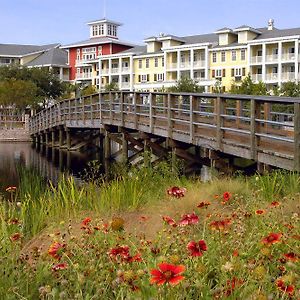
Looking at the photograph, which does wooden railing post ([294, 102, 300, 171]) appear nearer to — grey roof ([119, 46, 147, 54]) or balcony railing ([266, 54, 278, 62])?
balcony railing ([266, 54, 278, 62])

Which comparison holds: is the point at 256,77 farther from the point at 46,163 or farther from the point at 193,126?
the point at 193,126

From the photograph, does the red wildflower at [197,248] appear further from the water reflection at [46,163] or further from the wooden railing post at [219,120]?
the water reflection at [46,163]

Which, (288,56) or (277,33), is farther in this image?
(277,33)

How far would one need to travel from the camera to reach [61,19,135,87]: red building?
83.1m

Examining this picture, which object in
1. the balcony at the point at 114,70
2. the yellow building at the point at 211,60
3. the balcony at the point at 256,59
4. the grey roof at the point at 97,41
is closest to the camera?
the yellow building at the point at 211,60

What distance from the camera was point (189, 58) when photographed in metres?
71.0

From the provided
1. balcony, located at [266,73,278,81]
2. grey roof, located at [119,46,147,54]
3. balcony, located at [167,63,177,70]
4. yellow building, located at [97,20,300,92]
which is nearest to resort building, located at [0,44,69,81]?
yellow building, located at [97,20,300,92]

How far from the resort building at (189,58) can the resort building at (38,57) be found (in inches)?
80.5

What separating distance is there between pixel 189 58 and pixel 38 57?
1335 inches

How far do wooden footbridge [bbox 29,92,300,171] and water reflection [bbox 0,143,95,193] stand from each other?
1.60 metres

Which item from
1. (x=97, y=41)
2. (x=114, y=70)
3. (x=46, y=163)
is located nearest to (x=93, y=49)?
(x=97, y=41)

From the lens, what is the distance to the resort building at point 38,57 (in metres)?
87.9

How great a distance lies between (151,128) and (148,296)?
1470 cm

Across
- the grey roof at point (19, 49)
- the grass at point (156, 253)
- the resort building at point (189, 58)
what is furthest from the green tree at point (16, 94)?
the grass at point (156, 253)
